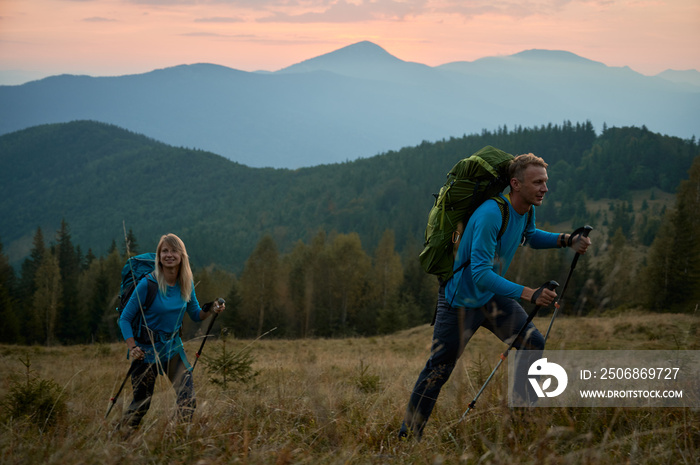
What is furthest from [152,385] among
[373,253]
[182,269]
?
[373,253]

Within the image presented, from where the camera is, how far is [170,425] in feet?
11.5

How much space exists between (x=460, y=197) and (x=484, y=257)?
1.87 ft

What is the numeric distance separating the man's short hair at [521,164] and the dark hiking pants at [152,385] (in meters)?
3.06

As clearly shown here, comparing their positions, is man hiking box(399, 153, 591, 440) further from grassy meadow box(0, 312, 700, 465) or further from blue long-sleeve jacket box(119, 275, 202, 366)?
blue long-sleeve jacket box(119, 275, 202, 366)

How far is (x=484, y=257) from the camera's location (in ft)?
12.8

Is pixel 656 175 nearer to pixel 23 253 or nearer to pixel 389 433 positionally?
pixel 389 433

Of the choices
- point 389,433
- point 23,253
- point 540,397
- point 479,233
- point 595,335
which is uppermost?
point 479,233

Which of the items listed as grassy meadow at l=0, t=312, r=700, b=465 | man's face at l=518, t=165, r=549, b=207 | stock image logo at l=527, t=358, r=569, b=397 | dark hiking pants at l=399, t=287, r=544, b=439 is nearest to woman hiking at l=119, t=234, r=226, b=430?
grassy meadow at l=0, t=312, r=700, b=465

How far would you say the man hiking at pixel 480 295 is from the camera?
396 cm

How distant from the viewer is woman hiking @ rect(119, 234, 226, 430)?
4578mm

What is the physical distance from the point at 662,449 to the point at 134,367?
13.2ft

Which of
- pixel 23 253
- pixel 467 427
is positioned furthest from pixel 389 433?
pixel 23 253

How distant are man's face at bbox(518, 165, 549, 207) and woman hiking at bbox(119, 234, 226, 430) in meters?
2.77

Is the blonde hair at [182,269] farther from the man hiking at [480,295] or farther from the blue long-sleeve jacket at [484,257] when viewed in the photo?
the blue long-sleeve jacket at [484,257]
